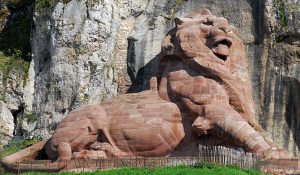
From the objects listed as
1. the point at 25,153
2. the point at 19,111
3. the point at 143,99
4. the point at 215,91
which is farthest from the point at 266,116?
the point at 19,111

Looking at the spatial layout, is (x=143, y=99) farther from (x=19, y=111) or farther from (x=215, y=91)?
(x=19, y=111)

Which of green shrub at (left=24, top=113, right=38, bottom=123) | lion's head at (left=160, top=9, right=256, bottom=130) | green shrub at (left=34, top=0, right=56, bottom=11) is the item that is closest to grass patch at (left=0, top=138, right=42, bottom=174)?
green shrub at (left=24, top=113, right=38, bottom=123)

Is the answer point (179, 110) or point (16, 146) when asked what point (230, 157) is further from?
point (16, 146)

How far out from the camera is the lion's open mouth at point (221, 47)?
23266 mm

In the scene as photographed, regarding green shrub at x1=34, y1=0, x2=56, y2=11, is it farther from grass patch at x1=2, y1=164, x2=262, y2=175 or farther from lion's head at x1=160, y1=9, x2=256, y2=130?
grass patch at x1=2, y1=164, x2=262, y2=175

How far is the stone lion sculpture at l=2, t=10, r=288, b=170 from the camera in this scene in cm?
2230

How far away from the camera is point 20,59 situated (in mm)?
31906

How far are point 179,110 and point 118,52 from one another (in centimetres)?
622

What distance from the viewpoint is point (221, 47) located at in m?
23.3

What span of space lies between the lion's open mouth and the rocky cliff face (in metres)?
1.74

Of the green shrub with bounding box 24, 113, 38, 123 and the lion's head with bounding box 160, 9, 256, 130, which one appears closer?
the lion's head with bounding box 160, 9, 256, 130

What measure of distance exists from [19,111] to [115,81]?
5324mm

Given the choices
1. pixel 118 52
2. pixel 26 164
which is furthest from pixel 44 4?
pixel 26 164

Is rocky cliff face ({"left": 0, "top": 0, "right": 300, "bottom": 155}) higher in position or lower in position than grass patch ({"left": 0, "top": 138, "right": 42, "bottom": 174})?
higher
